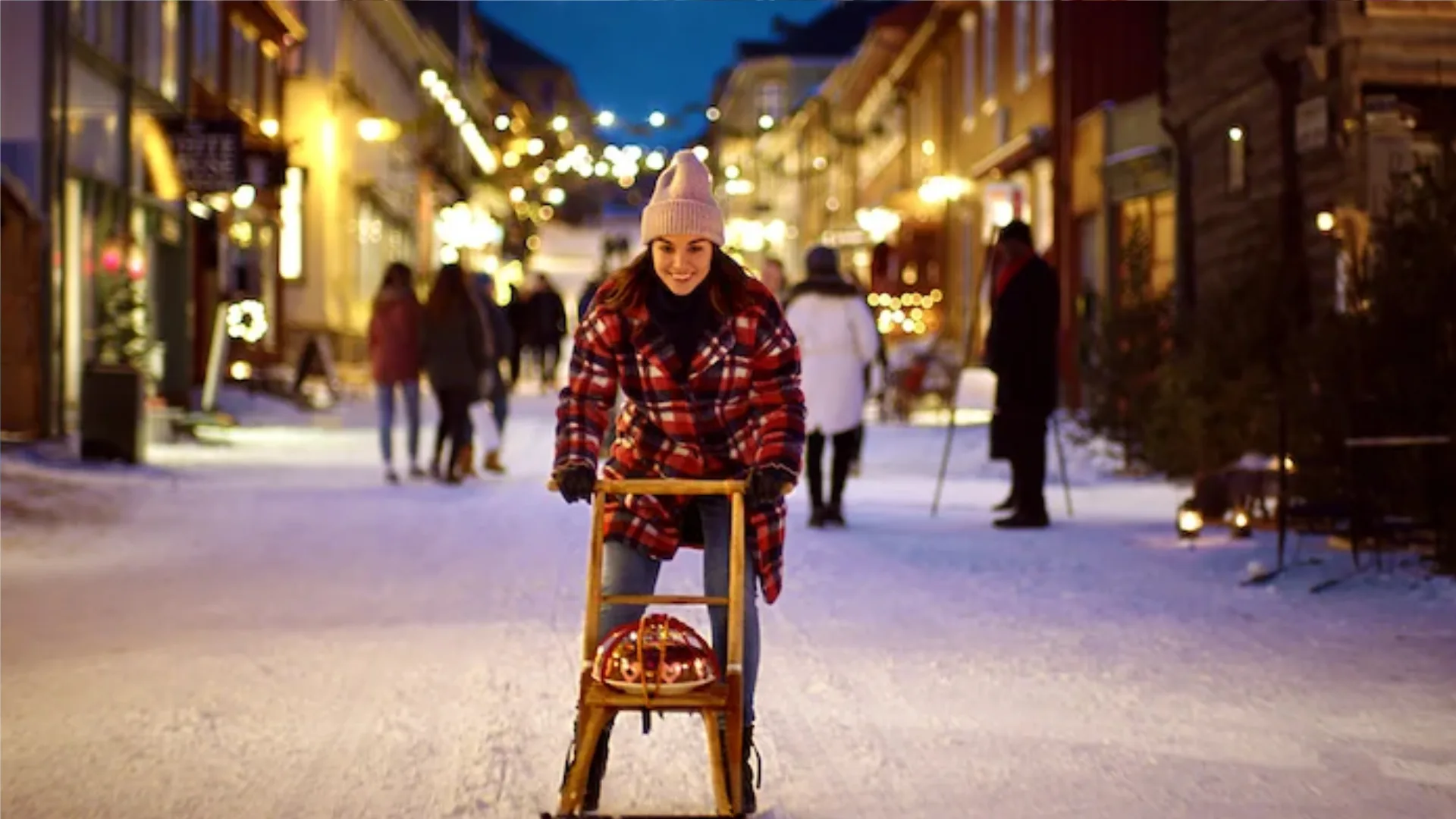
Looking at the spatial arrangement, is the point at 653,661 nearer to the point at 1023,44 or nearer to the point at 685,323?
the point at 685,323

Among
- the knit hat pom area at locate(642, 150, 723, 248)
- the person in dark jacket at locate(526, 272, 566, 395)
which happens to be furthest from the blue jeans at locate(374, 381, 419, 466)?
the person in dark jacket at locate(526, 272, 566, 395)

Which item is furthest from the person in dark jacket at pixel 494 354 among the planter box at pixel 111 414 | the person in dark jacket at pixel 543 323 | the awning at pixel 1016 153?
the person in dark jacket at pixel 543 323

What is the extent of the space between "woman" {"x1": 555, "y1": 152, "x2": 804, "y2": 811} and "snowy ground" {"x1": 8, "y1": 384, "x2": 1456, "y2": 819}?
0.68m

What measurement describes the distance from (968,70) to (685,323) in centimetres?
3484

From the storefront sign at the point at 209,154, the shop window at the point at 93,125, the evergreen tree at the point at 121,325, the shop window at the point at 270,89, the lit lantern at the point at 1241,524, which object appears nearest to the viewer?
the lit lantern at the point at 1241,524

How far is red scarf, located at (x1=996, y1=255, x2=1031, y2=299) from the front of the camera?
14.2 metres

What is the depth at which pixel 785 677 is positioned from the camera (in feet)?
26.1

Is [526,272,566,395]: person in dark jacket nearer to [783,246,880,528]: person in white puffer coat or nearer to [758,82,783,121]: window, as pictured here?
[783,246,880,528]: person in white puffer coat

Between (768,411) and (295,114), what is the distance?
3723 cm

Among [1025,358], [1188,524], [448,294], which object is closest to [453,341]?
[448,294]

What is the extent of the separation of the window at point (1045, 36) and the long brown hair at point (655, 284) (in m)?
25.5

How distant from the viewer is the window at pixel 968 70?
38.9 meters

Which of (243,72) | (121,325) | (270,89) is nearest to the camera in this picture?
(121,325)

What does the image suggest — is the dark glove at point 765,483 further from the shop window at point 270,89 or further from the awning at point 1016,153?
the shop window at point 270,89
